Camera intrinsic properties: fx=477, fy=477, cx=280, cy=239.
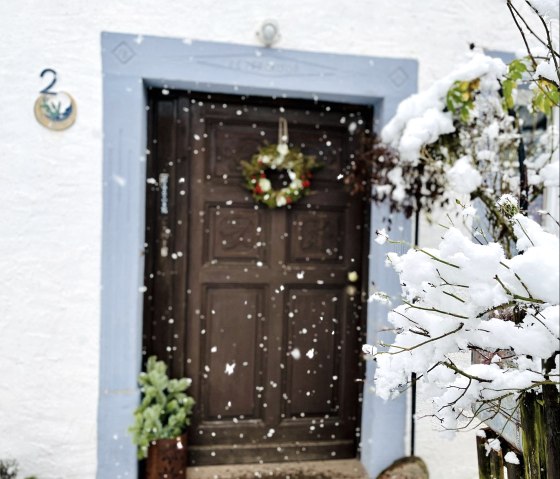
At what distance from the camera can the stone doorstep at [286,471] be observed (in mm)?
3016

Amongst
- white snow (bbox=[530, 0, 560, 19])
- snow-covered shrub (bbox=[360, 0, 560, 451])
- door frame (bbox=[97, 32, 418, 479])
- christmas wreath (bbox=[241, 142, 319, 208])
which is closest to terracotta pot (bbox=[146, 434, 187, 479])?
door frame (bbox=[97, 32, 418, 479])

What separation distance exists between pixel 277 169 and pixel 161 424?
169 cm

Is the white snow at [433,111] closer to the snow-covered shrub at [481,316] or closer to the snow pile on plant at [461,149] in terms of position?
the snow pile on plant at [461,149]

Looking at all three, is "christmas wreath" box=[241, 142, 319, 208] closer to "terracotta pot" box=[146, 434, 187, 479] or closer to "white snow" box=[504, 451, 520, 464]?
"terracotta pot" box=[146, 434, 187, 479]

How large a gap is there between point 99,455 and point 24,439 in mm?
425

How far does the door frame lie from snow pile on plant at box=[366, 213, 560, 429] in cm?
187

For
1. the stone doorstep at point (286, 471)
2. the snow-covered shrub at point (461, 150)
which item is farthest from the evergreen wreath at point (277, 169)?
the stone doorstep at point (286, 471)

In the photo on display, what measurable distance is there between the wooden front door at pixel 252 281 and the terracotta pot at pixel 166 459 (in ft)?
1.07

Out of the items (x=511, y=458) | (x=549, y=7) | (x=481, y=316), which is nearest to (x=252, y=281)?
(x=511, y=458)

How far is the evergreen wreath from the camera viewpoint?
297cm

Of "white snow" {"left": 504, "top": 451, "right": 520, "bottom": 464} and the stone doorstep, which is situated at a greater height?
"white snow" {"left": 504, "top": 451, "right": 520, "bottom": 464}

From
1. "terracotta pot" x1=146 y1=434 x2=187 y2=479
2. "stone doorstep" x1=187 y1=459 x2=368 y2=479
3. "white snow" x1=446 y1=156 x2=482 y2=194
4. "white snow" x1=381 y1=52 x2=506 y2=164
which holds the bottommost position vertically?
"stone doorstep" x1=187 y1=459 x2=368 y2=479

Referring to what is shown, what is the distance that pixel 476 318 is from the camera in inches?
33.9

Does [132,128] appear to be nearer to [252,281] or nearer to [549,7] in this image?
[252,281]
